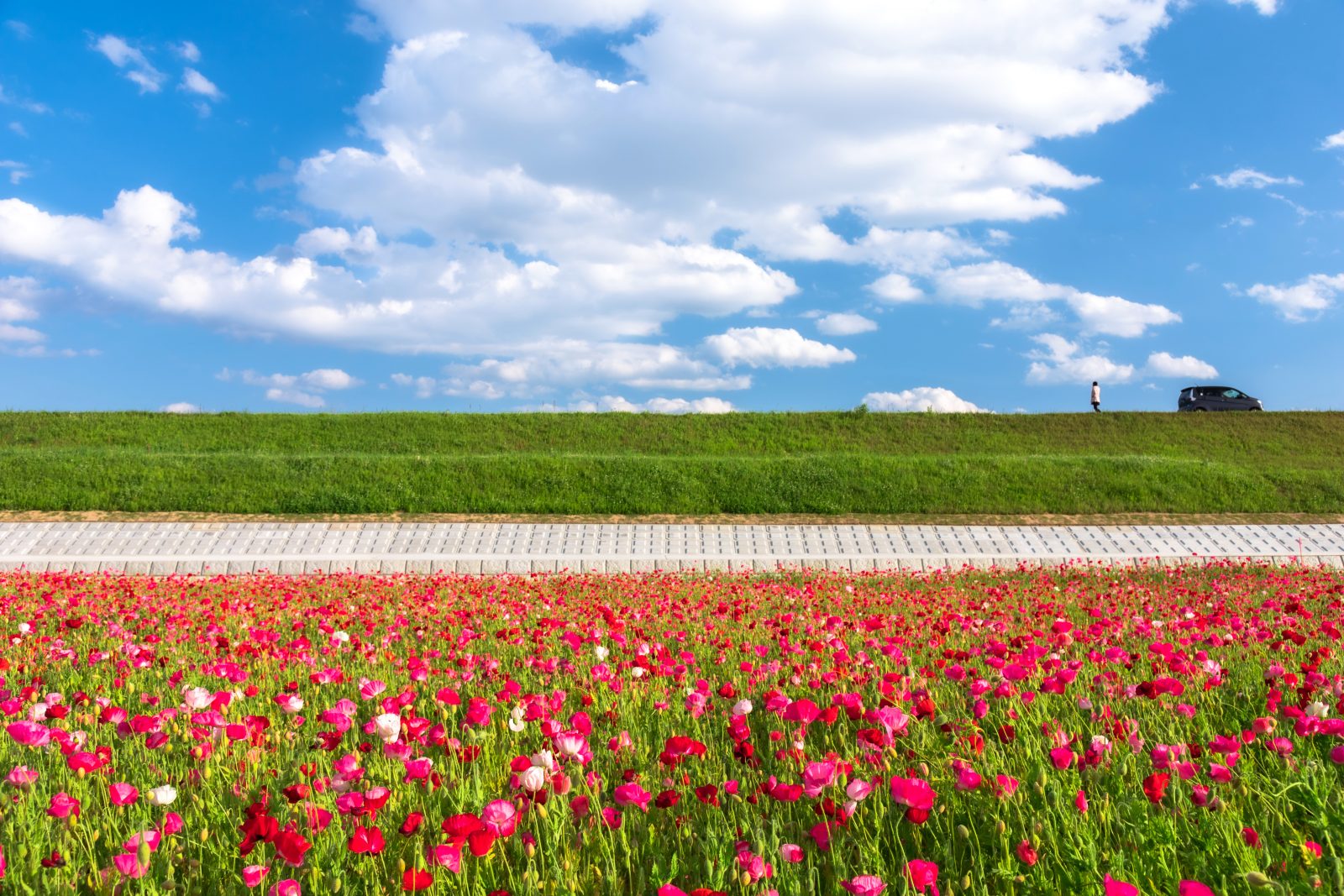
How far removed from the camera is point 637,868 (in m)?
2.75

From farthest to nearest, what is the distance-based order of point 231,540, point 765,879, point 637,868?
point 231,540, point 637,868, point 765,879

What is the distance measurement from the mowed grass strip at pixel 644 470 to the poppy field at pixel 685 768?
18.0 m

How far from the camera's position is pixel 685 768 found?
3.43 m

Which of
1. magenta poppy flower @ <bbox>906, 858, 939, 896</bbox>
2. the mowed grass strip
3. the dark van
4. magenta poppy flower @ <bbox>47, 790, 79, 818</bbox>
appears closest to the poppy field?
magenta poppy flower @ <bbox>906, 858, 939, 896</bbox>

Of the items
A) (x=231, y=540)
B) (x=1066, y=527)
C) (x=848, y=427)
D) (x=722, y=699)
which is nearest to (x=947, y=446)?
(x=848, y=427)

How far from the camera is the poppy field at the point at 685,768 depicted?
2529mm

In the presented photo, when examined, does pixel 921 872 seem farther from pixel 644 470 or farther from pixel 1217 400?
pixel 1217 400

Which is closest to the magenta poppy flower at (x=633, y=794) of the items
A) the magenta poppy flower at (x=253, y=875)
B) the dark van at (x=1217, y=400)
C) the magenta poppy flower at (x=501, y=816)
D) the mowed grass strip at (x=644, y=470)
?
the magenta poppy flower at (x=501, y=816)

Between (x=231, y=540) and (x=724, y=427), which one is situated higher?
(x=724, y=427)

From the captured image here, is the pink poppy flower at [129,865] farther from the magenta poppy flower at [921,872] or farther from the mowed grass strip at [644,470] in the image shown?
the mowed grass strip at [644,470]

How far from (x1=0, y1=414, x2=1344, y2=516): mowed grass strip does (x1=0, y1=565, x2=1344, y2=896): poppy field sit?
1802cm

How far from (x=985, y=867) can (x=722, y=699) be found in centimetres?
198

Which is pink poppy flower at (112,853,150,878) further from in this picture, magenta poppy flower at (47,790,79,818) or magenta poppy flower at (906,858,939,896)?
magenta poppy flower at (906,858,939,896)

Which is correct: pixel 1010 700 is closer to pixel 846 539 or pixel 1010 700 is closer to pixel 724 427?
pixel 846 539
